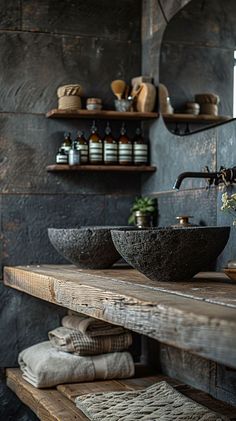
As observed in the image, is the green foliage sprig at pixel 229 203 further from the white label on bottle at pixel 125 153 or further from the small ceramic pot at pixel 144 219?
the white label on bottle at pixel 125 153

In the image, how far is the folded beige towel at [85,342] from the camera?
328 cm

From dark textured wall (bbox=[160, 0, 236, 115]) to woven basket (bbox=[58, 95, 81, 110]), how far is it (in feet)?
1.46

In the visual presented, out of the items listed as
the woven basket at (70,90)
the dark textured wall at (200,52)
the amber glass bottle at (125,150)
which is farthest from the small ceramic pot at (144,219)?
the woven basket at (70,90)

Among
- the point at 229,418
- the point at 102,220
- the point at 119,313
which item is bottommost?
the point at 229,418

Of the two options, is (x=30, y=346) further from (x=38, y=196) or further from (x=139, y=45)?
(x=139, y=45)

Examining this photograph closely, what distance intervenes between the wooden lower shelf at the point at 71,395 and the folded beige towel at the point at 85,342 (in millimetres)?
151

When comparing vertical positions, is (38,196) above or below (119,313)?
above

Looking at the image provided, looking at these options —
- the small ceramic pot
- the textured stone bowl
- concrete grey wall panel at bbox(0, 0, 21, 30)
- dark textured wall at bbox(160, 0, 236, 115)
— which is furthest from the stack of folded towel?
concrete grey wall panel at bbox(0, 0, 21, 30)

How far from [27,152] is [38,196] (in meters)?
0.24

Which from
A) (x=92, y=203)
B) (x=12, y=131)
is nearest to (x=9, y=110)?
(x=12, y=131)

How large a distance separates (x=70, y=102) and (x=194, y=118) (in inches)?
28.3

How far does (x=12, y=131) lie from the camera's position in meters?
3.76

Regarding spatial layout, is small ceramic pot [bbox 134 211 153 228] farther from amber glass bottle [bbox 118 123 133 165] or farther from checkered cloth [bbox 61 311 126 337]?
checkered cloth [bbox 61 311 126 337]

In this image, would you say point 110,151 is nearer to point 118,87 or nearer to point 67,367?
point 118,87
